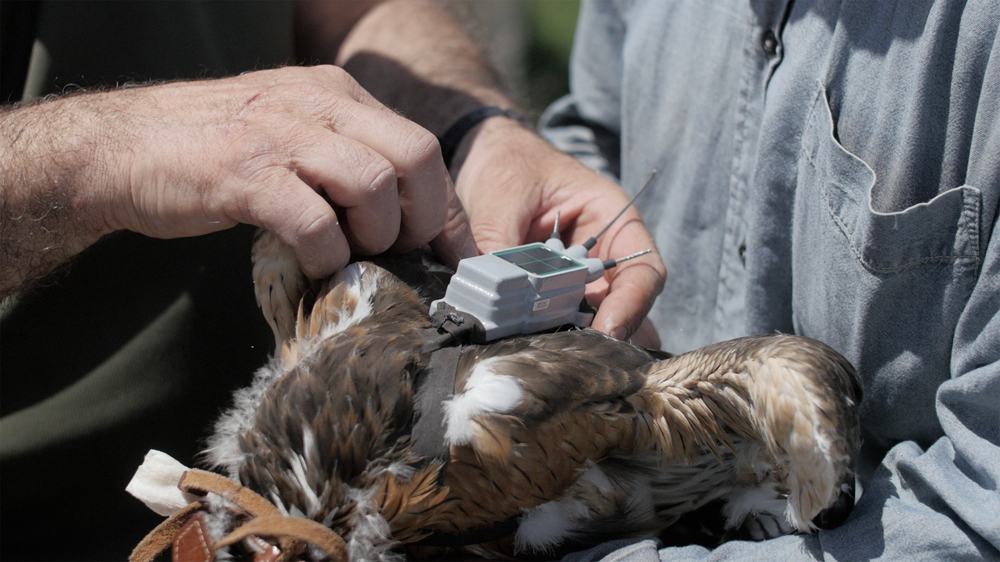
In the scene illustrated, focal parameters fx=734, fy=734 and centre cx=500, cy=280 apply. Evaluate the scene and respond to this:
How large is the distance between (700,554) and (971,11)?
54.4 inches

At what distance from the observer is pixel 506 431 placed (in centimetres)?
154

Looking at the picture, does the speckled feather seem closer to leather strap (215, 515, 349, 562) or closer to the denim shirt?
leather strap (215, 515, 349, 562)

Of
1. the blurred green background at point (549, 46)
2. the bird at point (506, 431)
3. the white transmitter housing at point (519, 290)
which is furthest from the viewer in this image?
the blurred green background at point (549, 46)

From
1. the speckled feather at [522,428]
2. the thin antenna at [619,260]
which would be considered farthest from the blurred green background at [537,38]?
the speckled feather at [522,428]

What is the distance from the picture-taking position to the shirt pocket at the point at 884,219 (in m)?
1.74

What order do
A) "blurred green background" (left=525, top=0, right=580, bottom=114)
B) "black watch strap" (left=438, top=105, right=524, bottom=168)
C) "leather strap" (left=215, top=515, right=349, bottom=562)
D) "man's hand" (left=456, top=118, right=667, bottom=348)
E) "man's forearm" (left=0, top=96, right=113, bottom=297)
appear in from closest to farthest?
"leather strap" (left=215, top=515, right=349, bottom=562) → "man's forearm" (left=0, top=96, right=113, bottom=297) → "man's hand" (left=456, top=118, right=667, bottom=348) → "black watch strap" (left=438, top=105, right=524, bottom=168) → "blurred green background" (left=525, top=0, right=580, bottom=114)

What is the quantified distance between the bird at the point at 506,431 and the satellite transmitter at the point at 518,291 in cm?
5

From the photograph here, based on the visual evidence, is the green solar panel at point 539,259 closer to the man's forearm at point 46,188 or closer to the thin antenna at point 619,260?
the thin antenna at point 619,260

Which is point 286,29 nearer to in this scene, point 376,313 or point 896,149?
point 376,313

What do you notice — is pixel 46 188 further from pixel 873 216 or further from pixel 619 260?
pixel 873 216

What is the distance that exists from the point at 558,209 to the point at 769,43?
84 centimetres

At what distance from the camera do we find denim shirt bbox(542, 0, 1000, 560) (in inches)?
64.2

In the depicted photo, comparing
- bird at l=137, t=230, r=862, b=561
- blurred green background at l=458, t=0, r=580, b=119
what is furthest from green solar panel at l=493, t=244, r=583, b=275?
blurred green background at l=458, t=0, r=580, b=119

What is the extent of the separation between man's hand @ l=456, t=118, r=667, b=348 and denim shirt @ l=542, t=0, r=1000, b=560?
38cm
